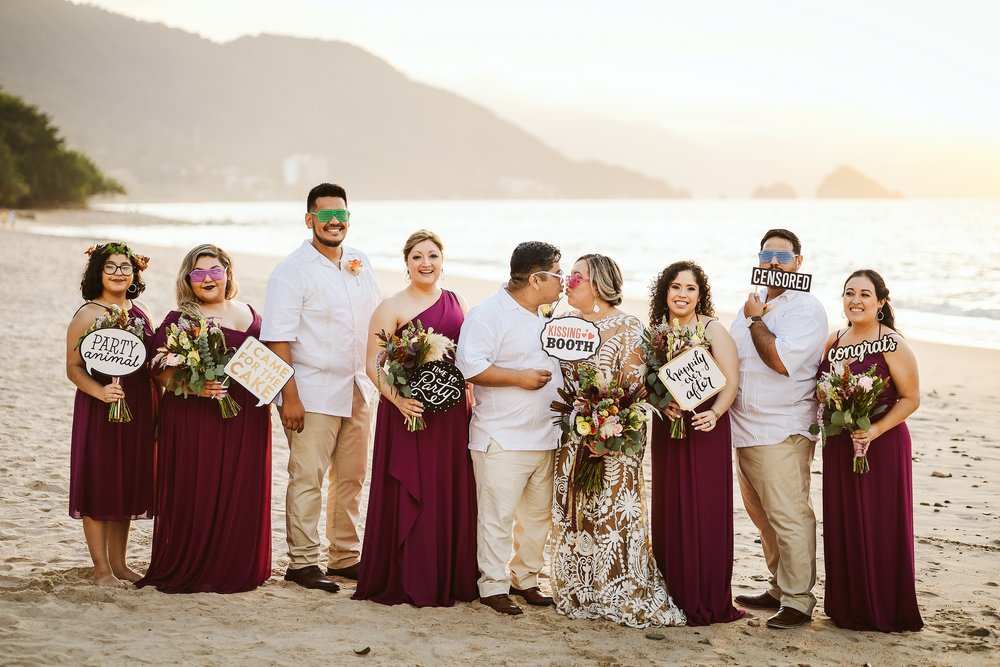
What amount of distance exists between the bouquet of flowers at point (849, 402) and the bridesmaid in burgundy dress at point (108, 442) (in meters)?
4.26

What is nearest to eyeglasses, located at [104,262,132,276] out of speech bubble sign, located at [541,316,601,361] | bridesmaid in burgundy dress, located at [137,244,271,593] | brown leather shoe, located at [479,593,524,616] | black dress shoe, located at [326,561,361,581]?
bridesmaid in burgundy dress, located at [137,244,271,593]

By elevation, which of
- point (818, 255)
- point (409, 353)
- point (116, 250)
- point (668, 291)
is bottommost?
point (409, 353)

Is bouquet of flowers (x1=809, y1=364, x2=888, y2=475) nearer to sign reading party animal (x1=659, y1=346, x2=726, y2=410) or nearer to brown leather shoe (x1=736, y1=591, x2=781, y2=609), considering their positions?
sign reading party animal (x1=659, y1=346, x2=726, y2=410)

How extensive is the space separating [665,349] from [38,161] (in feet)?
240

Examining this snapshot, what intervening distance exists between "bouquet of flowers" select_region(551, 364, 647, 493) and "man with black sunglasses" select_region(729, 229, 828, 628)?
30.2 inches

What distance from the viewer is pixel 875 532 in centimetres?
534

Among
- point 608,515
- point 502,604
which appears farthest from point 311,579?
point 608,515

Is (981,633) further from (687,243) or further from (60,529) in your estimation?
(687,243)

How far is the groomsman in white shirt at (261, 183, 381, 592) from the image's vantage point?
5.91 m

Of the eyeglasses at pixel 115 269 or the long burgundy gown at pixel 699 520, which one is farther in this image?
the eyeglasses at pixel 115 269

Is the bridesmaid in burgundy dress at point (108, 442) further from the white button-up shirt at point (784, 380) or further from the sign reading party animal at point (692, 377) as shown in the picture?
the white button-up shirt at point (784, 380)

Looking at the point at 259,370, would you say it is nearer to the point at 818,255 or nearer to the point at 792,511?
the point at 792,511

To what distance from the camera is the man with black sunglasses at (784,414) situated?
5449mm

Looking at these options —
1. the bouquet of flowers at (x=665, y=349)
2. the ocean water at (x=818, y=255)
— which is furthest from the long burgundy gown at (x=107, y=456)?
the ocean water at (x=818, y=255)
